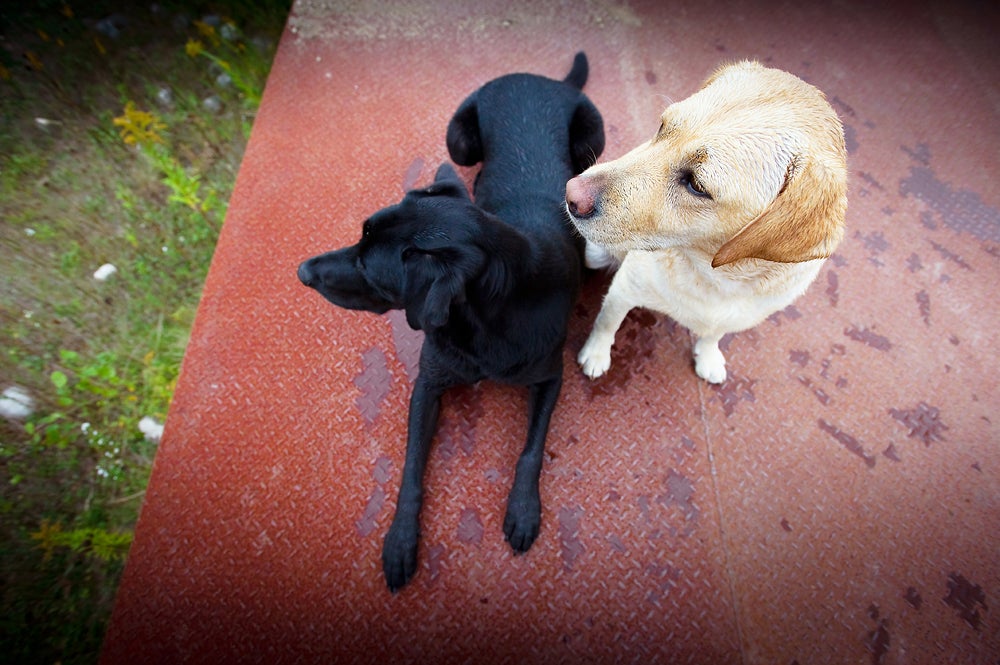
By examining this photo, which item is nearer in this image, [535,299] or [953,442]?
[535,299]

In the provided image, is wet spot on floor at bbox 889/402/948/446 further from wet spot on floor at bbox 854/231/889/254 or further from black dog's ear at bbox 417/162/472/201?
black dog's ear at bbox 417/162/472/201

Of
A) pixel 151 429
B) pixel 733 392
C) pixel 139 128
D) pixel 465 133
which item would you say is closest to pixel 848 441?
pixel 733 392

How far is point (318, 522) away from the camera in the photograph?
1.97m

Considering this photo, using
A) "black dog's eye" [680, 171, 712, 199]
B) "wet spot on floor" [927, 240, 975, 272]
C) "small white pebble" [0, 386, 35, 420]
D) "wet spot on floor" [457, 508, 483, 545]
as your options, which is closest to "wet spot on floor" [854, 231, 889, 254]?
"wet spot on floor" [927, 240, 975, 272]

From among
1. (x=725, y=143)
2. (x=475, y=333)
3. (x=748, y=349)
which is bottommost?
(x=748, y=349)

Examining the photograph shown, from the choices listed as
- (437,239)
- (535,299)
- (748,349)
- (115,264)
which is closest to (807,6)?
(748,349)

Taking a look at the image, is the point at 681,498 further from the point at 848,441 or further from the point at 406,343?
the point at 406,343

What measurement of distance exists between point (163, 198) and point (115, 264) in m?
0.45

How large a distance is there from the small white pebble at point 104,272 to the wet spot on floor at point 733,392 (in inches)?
119

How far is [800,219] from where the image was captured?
1.36 m

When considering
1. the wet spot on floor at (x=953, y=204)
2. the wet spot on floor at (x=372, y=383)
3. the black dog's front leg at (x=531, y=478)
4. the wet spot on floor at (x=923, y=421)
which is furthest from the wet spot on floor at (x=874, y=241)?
the wet spot on floor at (x=372, y=383)

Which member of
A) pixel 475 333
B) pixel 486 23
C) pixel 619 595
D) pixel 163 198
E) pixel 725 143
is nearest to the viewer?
pixel 725 143

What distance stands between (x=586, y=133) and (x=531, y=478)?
1.65 metres

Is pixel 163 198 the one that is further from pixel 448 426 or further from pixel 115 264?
pixel 448 426
